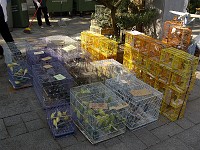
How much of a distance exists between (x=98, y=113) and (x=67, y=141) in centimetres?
75

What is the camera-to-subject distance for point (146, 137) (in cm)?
429

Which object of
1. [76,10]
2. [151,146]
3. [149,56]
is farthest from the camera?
[76,10]

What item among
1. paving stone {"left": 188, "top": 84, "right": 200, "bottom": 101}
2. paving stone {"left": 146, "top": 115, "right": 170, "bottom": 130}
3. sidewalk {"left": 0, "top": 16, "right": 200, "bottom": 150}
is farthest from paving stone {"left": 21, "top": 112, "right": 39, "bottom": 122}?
paving stone {"left": 188, "top": 84, "right": 200, "bottom": 101}

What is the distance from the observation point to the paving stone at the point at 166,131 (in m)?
4.35

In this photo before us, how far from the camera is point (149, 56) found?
17.5 ft

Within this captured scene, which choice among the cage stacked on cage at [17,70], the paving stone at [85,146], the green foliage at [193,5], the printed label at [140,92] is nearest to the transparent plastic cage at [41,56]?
the cage stacked on cage at [17,70]

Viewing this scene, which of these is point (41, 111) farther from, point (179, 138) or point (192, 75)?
point (192, 75)

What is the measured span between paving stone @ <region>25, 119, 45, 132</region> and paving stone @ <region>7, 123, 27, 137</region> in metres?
0.09

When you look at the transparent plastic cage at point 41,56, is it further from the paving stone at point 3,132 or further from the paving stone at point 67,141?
the paving stone at point 67,141

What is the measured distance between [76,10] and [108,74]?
9.11 m

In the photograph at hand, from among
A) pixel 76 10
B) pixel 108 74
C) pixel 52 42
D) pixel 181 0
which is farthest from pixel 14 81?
pixel 76 10

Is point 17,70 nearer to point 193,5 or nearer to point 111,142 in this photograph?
point 111,142

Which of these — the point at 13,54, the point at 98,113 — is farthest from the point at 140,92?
the point at 13,54

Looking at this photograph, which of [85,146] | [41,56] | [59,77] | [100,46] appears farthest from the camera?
[100,46]
